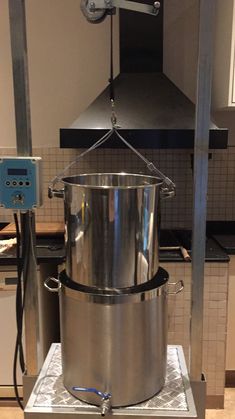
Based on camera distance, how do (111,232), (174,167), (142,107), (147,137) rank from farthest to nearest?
(174,167)
(142,107)
(147,137)
(111,232)

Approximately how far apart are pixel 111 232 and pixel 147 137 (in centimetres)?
109

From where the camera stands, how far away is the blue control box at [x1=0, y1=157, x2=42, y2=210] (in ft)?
2.96

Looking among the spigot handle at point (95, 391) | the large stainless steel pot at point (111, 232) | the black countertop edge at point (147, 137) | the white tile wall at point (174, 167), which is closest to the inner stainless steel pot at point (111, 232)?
the large stainless steel pot at point (111, 232)

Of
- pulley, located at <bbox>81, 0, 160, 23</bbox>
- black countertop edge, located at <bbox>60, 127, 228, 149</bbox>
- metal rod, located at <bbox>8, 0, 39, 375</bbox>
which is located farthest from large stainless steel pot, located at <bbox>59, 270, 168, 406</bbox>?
black countertop edge, located at <bbox>60, 127, 228, 149</bbox>

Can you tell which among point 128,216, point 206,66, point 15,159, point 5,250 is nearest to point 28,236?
point 15,159

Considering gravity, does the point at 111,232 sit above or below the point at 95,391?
above

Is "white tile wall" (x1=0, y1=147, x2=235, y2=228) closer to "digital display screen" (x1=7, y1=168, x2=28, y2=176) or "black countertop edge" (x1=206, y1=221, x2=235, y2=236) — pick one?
"black countertop edge" (x1=206, y1=221, x2=235, y2=236)

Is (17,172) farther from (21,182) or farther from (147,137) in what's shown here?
(147,137)

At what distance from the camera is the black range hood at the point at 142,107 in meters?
1.81

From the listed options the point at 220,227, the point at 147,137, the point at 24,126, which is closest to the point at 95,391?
the point at 24,126

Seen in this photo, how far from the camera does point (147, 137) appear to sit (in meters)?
1.81

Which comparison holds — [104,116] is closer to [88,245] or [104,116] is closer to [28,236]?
[28,236]

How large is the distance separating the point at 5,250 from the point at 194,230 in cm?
126

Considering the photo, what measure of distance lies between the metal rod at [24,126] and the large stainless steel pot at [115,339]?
15cm
